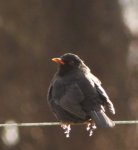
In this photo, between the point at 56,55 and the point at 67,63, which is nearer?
the point at 67,63

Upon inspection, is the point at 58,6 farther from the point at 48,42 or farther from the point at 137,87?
the point at 137,87

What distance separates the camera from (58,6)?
24.2 metres

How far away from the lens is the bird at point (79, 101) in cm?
1380

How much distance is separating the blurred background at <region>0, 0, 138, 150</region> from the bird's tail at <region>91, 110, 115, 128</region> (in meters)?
9.69

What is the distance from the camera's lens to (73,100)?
45.7 feet

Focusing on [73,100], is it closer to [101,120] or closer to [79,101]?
[79,101]

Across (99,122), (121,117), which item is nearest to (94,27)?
(121,117)

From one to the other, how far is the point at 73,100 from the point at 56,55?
31.8ft

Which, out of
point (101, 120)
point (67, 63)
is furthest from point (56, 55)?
point (101, 120)

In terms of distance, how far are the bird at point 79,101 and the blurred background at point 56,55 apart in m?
9.08

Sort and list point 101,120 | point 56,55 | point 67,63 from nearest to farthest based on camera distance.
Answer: point 101,120 → point 67,63 → point 56,55

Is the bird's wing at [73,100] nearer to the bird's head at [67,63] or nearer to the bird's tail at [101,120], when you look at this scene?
the bird's tail at [101,120]

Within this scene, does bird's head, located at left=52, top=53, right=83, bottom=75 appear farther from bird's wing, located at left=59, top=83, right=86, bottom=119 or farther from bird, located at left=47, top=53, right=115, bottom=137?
bird's wing, located at left=59, top=83, right=86, bottom=119

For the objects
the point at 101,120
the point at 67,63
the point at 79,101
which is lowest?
the point at 101,120
